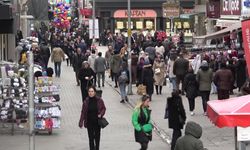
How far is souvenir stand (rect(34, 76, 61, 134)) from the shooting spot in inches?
696

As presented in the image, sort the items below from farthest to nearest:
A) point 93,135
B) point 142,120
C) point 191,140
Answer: point 93,135
point 142,120
point 191,140

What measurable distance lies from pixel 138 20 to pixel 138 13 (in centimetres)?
66

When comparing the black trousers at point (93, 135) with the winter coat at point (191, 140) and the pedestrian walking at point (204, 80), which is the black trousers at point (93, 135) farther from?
the pedestrian walking at point (204, 80)

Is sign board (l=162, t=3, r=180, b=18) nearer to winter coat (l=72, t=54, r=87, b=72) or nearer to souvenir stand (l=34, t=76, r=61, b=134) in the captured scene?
winter coat (l=72, t=54, r=87, b=72)

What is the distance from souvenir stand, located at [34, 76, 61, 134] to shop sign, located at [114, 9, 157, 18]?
1912 inches

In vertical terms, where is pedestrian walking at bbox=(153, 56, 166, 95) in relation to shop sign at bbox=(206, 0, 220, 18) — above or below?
below

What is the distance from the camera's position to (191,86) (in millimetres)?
21203

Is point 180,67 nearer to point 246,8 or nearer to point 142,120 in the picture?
point 246,8

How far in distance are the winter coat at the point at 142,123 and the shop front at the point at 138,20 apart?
2065 inches

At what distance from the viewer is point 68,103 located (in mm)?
25312

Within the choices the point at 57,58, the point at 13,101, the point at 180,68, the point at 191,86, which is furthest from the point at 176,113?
the point at 57,58

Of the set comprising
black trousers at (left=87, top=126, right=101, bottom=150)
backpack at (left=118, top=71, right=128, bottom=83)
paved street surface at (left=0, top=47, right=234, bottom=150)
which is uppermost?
backpack at (left=118, top=71, right=128, bottom=83)

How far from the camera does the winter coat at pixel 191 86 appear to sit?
69.2ft

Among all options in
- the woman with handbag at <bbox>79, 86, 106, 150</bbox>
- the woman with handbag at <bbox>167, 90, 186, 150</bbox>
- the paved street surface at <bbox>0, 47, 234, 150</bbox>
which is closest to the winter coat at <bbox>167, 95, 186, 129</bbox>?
the woman with handbag at <bbox>167, 90, 186, 150</bbox>
